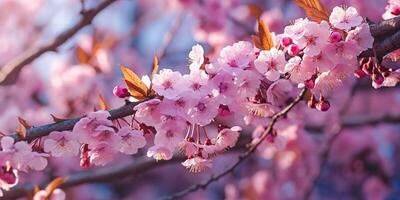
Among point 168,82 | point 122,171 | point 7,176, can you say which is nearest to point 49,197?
point 7,176

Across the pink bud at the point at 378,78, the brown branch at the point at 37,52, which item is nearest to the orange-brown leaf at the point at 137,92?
the pink bud at the point at 378,78

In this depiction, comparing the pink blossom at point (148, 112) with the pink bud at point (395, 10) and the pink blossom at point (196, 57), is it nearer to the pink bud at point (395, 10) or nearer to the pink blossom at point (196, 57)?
the pink blossom at point (196, 57)

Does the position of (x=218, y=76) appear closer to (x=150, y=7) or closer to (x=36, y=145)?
(x=36, y=145)

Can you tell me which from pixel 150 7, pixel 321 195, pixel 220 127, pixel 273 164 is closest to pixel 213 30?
pixel 273 164

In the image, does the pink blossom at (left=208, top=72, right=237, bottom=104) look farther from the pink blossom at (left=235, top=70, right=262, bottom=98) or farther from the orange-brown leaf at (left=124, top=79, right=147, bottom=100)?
the orange-brown leaf at (left=124, top=79, right=147, bottom=100)

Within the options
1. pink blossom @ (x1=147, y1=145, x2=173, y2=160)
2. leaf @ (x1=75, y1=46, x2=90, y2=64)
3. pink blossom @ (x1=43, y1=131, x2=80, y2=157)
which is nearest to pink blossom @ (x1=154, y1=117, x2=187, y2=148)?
pink blossom @ (x1=147, y1=145, x2=173, y2=160)
